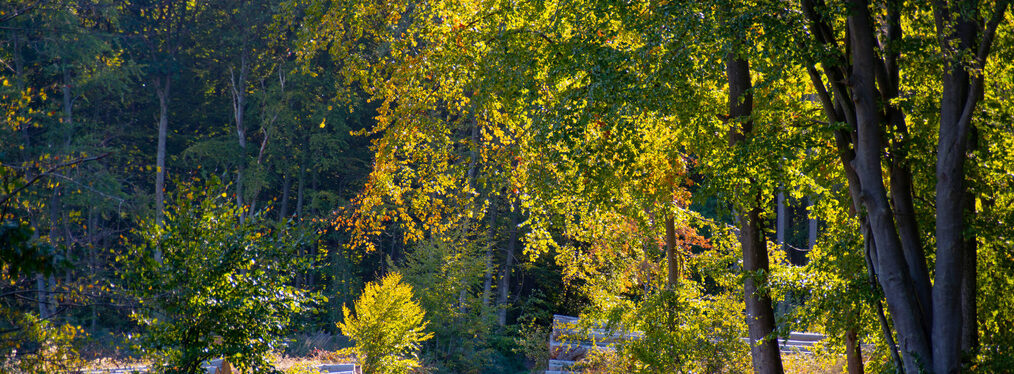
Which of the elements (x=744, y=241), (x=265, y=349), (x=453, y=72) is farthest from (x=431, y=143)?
(x=744, y=241)

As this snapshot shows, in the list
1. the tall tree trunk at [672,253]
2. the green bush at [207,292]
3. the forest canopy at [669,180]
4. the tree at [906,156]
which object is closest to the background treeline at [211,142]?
the tall tree trunk at [672,253]

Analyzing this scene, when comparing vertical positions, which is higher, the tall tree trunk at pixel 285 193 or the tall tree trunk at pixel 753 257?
the tall tree trunk at pixel 285 193

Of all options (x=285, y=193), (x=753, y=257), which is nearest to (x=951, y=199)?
(x=753, y=257)

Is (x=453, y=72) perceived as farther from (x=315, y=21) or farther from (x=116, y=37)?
(x=116, y=37)

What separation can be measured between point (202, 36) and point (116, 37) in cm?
441

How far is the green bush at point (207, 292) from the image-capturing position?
6934 mm

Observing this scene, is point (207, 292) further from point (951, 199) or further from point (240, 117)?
point (240, 117)

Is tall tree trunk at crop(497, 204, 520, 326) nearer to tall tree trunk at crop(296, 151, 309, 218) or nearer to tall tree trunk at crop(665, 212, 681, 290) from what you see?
tall tree trunk at crop(296, 151, 309, 218)

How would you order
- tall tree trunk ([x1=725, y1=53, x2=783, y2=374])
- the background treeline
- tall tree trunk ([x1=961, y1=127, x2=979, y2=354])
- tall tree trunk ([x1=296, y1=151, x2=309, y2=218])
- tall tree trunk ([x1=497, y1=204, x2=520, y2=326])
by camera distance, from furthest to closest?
tall tree trunk ([x1=296, y1=151, x2=309, y2=218])
tall tree trunk ([x1=497, y1=204, x2=520, y2=326])
the background treeline
tall tree trunk ([x1=725, y1=53, x2=783, y2=374])
tall tree trunk ([x1=961, y1=127, x2=979, y2=354])

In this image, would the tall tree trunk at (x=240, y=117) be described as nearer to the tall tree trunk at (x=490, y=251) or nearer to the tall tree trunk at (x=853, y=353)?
the tall tree trunk at (x=490, y=251)

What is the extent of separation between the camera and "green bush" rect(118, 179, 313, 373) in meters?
6.93

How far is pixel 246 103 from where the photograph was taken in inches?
942

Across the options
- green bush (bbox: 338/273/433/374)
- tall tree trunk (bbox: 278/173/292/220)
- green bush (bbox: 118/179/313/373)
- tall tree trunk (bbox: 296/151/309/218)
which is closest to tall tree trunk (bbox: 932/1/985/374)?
green bush (bbox: 118/179/313/373)

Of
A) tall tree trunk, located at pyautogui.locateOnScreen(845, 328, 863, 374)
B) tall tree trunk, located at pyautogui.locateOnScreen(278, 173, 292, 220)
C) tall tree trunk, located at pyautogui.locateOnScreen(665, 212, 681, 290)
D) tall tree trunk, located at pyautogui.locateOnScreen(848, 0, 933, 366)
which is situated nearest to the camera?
tall tree trunk, located at pyautogui.locateOnScreen(848, 0, 933, 366)
